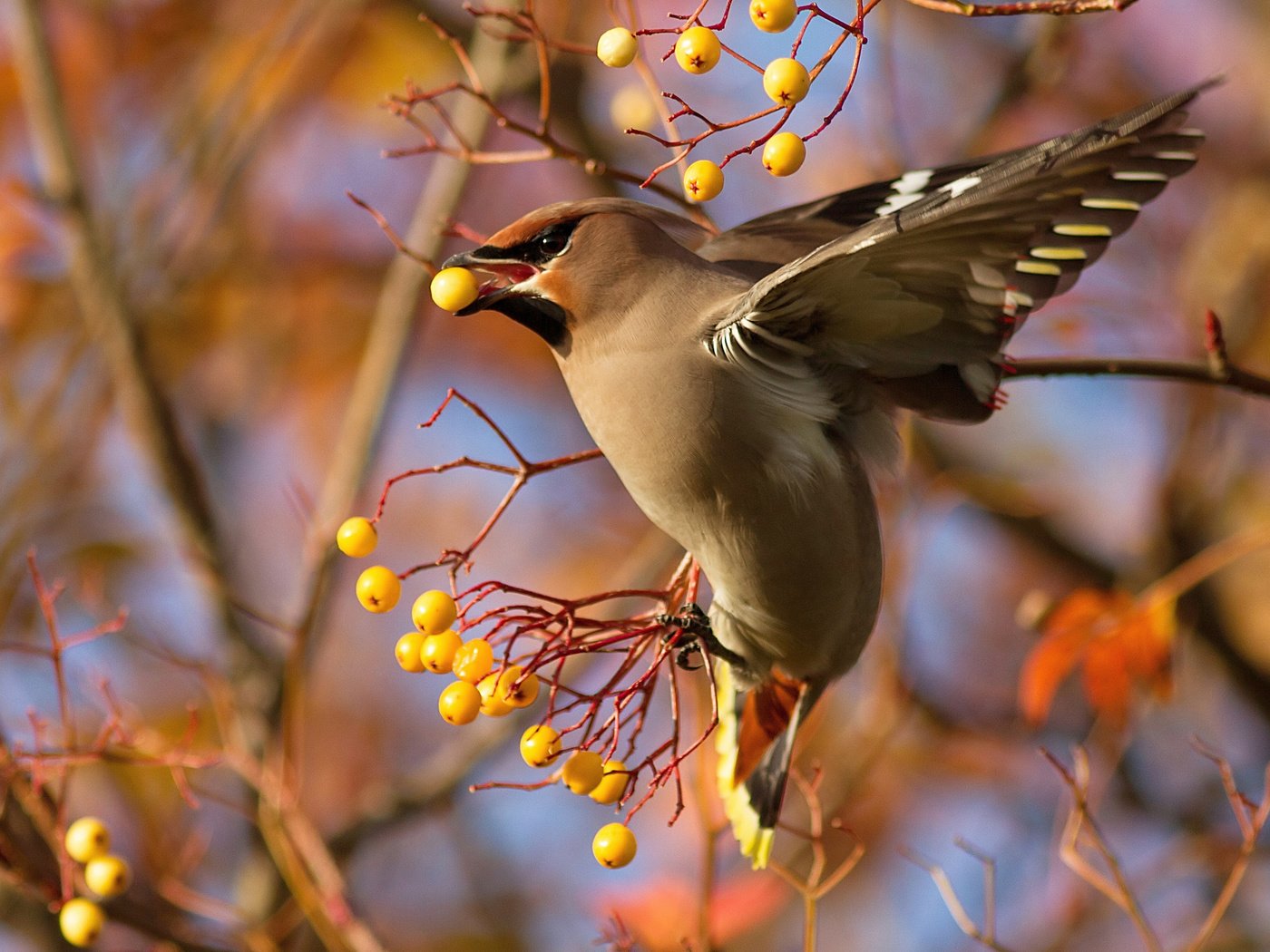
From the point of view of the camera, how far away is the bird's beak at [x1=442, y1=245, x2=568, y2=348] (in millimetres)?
2377

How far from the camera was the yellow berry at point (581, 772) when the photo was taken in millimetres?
2104

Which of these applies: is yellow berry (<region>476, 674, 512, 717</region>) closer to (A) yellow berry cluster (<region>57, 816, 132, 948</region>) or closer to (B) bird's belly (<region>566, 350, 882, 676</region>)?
(B) bird's belly (<region>566, 350, 882, 676</region>)

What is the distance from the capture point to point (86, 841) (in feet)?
8.45

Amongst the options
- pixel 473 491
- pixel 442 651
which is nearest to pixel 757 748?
pixel 442 651

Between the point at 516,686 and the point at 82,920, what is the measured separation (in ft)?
3.23

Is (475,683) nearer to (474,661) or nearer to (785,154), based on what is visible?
(474,661)

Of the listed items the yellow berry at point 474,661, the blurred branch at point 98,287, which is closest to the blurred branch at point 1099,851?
the yellow berry at point 474,661

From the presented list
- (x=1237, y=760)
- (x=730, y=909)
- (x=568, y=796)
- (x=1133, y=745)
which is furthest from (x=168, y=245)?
(x=1237, y=760)

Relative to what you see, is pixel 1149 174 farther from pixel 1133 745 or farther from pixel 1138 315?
pixel 1133 745

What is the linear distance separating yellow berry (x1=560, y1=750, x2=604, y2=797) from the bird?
266 mm

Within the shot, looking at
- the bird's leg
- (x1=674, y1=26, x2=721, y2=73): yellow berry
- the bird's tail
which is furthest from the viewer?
the bird's tail

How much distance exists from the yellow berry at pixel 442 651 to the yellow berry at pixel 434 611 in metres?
0.02

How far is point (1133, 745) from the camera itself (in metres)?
4.76

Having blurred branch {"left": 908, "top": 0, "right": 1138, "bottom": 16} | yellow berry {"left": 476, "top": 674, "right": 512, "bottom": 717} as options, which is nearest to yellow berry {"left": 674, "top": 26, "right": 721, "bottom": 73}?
blurred branch {"left": 908, "top": 0, "right": 1138, "bottom": 16}
